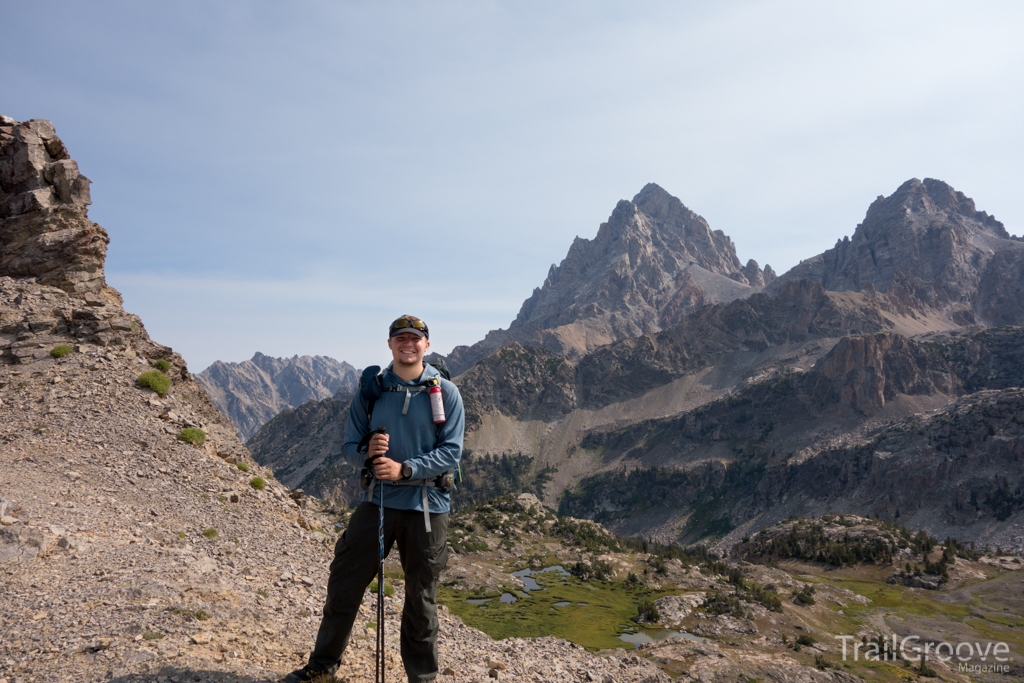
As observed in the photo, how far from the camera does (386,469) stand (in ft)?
22.7

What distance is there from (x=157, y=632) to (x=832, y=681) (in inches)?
1226

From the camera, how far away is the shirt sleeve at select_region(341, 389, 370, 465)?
300 inches

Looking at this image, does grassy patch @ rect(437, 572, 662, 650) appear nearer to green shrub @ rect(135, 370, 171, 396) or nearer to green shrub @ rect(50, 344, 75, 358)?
green shrub @ rect(135, 370, 171, 396)

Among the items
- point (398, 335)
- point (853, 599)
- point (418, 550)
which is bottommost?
point (853, 599)

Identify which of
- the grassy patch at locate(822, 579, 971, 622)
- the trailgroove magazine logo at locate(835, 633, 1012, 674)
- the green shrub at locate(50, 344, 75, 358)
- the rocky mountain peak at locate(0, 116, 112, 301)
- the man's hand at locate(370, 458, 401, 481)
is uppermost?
the rocky mountain peak at locate(0, 116, 112, 301)

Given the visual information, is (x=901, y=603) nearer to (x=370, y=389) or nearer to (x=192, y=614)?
(x=192, y=614)

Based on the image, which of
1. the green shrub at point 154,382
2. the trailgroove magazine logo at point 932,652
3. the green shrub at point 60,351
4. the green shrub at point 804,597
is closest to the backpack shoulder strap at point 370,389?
the green shrub at point 154,382

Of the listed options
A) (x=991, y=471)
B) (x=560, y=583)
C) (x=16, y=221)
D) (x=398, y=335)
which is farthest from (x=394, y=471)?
(x=991, y=471)

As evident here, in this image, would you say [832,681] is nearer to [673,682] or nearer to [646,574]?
[673,682]

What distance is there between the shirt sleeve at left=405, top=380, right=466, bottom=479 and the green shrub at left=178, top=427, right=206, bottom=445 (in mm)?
13119

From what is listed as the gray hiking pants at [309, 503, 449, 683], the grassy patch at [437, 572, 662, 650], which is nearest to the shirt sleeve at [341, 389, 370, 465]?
the gray hiking pants at [309, 503, 449, 683]

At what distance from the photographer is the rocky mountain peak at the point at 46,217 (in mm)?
23266

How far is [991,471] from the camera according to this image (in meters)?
149

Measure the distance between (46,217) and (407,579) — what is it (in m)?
26.8
